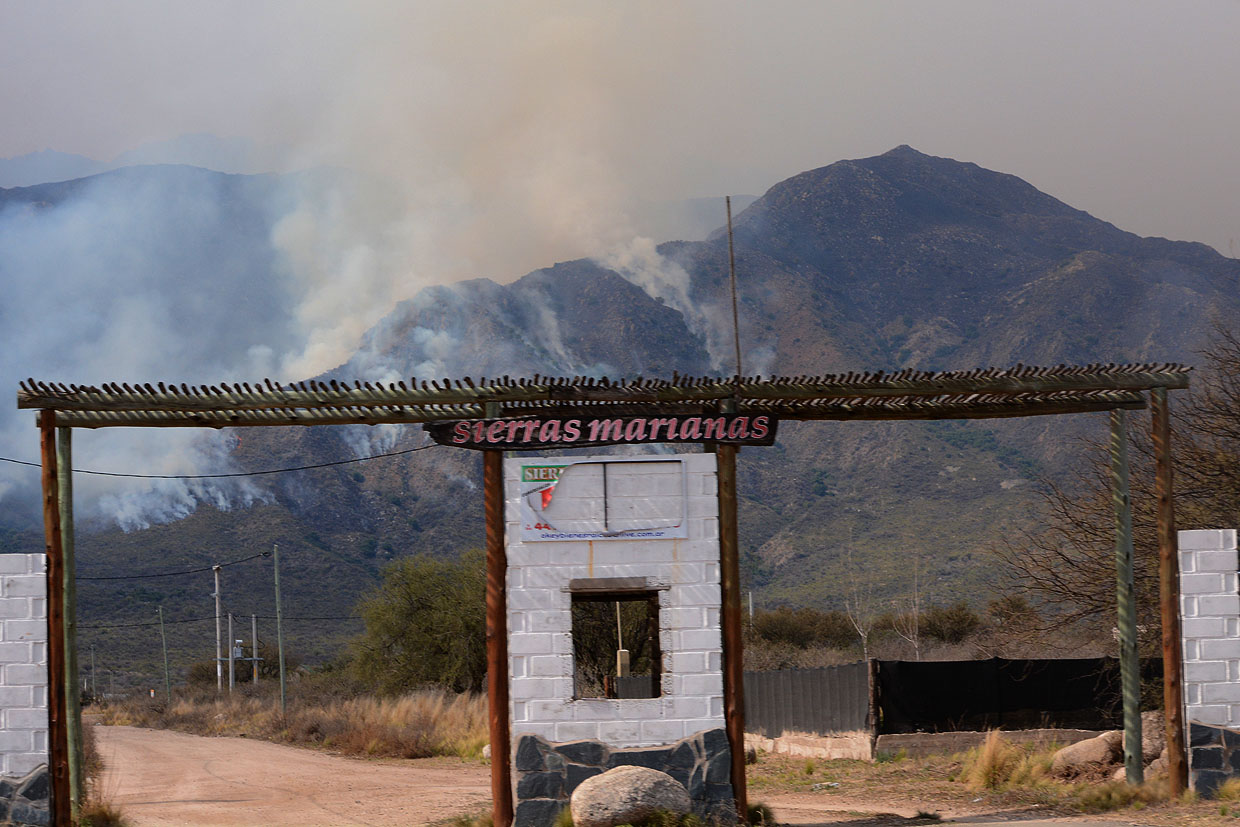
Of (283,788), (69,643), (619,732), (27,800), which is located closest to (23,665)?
(69,643)

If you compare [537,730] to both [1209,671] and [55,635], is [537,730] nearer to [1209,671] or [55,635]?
[55,635]

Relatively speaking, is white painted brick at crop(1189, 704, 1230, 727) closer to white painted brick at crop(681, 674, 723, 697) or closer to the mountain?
white painted brick at crop(681, 674, 723, 697)

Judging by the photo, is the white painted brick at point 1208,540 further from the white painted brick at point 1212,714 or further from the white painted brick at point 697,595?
the white painted brick at point 697,595

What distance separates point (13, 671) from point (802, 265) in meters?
157

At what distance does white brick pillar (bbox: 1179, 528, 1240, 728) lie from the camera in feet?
52.0

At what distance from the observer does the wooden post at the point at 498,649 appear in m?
14.3

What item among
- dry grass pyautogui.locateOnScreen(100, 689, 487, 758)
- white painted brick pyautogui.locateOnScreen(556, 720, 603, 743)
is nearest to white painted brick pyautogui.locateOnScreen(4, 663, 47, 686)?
white painted brick pyautogui.locateOnScreen(556, 720, 603, 743)

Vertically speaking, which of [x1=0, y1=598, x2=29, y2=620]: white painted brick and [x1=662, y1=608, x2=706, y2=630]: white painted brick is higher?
[x1=0, y1=598, x2=29, y2=620]: white painted brick

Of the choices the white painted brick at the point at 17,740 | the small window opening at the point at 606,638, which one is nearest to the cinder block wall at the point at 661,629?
the white painted brick at the point at 17,740

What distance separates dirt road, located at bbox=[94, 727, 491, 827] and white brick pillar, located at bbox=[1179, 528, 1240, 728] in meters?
9.53

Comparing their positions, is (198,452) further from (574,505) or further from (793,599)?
(574,505)

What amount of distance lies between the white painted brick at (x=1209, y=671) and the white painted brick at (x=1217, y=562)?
3.77 feet

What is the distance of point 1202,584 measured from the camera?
15.9 m

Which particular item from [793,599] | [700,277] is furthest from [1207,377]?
[700,277]
